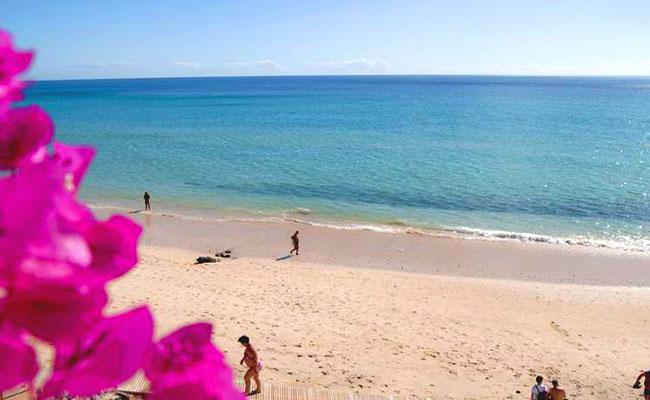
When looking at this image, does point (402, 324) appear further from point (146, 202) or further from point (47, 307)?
point (146, 202)

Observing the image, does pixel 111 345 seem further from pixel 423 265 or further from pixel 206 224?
pixel 206 224

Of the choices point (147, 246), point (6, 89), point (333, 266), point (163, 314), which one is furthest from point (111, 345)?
Answer: point (147, 246)

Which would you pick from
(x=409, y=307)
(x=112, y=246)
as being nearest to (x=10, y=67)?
(x=112, y=246)

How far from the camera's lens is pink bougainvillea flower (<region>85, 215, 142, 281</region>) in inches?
20.2

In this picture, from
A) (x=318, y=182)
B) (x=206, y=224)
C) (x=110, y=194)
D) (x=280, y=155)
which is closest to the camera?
(x=206, y=224)

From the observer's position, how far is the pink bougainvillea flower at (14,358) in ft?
1.50

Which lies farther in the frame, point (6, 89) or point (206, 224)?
point (206, 224)

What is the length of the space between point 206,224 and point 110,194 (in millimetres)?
10263

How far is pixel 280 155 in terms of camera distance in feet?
167

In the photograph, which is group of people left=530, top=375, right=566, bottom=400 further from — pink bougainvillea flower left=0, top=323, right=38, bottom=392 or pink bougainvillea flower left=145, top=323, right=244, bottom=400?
pink bougainvillea flower left=0, top=323, right=38, bottom=392

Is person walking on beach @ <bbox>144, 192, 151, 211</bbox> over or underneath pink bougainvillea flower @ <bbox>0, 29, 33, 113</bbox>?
underneath

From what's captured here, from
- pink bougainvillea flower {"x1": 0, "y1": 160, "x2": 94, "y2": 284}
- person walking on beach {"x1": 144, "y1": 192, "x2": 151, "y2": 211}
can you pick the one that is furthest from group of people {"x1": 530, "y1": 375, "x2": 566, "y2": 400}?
person walking on beach {"x1": 144, "y1": 192, "x2": 151, "y2": 211}

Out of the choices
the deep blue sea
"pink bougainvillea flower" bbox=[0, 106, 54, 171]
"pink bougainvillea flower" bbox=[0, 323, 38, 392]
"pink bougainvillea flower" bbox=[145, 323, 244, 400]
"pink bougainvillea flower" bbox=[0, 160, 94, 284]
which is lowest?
the deep blue sea

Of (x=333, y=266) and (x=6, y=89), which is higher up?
(x=6, y=89)
